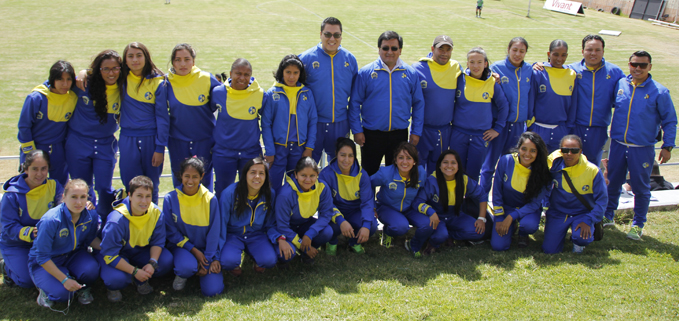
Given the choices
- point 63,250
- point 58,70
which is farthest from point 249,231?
point 58,70

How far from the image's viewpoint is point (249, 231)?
434 centimetres

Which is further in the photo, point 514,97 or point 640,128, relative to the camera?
point 514,97

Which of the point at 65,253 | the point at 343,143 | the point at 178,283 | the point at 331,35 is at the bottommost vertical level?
the point at 178,283

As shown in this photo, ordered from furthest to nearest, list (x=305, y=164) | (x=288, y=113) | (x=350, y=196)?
(x=350, y=196)
(x=288, y=113)
(x=305, y=164)

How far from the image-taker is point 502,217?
15.6 ft

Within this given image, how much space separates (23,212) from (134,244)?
37.9 inches

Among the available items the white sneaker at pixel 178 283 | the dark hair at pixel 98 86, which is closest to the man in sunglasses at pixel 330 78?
the dark hair at pixel 98 86

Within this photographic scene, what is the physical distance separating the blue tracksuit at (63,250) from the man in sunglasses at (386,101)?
2.62m

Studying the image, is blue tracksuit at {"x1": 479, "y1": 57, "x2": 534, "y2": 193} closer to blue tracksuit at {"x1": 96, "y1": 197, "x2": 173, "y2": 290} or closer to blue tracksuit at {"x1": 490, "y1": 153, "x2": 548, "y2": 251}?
blue tracksuit at {"x1": 490, "y1": 153, "x2": 548, "y2": 251}

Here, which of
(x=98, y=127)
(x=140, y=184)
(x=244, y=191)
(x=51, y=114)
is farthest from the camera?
(x=98, y=127)

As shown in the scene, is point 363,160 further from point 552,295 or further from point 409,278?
point 552,295

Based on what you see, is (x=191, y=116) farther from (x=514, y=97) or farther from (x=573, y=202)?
(x=573, y=202)

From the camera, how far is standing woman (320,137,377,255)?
453cm

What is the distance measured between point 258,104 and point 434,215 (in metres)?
1.99
